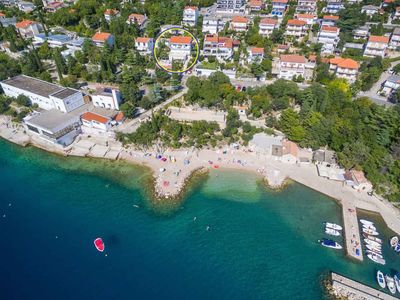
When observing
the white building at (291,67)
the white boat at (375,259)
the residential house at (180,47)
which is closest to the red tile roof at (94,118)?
the residential house at (180,47)

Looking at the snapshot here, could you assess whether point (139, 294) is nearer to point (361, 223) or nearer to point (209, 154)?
point (209, 154)

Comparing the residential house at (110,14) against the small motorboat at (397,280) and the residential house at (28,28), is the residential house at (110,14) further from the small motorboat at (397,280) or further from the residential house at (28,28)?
the small motorboat at (397,280)

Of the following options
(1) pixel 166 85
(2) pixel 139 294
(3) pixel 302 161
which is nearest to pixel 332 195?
(3) pixel 302 161

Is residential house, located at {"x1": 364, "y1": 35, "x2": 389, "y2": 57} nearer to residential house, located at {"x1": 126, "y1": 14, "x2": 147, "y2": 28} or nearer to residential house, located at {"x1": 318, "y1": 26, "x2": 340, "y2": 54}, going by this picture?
residential house, located at {"x1": 318, "y1": 26, "x2": 340, "y2": 54}

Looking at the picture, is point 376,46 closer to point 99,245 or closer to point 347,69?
point 347,69

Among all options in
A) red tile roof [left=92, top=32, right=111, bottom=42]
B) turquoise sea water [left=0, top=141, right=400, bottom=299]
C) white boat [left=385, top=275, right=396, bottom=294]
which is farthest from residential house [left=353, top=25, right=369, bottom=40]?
white boat [left=385, top=275, right=396, bottom=294]

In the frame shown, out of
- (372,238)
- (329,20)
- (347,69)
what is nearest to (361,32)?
(329,20)
